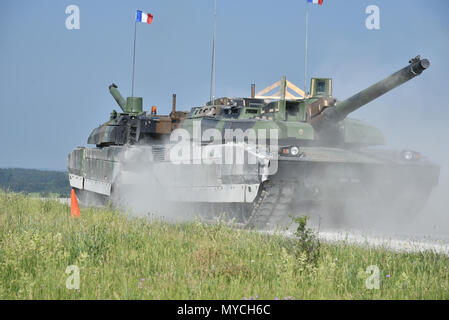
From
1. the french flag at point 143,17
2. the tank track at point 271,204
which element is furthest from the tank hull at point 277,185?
the french flag at point 143,17

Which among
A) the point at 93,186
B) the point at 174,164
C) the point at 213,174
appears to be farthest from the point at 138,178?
the point at 93,186

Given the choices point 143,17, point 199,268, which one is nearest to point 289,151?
point 199,268

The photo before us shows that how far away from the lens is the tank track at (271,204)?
9.31 meters

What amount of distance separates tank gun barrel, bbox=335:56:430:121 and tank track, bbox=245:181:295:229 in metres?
2.39

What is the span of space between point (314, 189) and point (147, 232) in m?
3.33

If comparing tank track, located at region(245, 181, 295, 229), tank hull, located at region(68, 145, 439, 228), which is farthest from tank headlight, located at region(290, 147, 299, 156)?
tank track, located at region(245, 181, 295, 229)

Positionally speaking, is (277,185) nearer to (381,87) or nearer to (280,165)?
(280,165)

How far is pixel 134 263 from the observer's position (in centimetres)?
592

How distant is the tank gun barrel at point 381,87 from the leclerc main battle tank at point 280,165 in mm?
18

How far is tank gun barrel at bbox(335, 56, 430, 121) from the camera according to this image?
30.4 feet

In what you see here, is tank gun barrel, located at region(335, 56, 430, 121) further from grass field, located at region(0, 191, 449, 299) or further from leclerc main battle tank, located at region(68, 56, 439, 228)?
grass field, located at region(0, 191, 449, 299)

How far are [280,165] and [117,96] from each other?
917 centimetres

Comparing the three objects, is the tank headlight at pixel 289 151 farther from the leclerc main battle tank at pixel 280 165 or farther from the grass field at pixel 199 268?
the grass field at pixel 199 268

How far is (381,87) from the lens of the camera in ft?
→ 33.3
